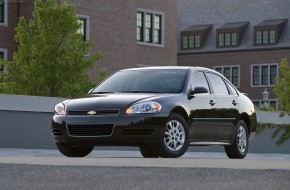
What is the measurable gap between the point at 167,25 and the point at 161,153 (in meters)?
36.0

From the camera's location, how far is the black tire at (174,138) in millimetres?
15031

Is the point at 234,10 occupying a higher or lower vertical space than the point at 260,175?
higher

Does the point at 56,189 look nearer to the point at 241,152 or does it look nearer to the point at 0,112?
the point at 241,152

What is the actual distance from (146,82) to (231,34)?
61716mm

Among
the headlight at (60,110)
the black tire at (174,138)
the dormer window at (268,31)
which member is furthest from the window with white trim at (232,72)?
the headlight at (60,110)

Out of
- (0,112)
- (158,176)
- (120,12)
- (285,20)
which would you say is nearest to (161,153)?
(158,176)

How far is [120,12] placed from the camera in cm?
4709

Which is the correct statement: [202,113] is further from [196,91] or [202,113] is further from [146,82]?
[146,82]

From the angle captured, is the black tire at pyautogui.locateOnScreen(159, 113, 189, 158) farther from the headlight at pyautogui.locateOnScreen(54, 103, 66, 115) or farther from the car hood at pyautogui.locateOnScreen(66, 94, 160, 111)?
the headlight at pyautogui.locateOnScreen(54, 103, 66, 115)

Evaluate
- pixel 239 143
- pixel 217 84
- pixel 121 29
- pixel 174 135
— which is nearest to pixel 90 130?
pixel 174 135

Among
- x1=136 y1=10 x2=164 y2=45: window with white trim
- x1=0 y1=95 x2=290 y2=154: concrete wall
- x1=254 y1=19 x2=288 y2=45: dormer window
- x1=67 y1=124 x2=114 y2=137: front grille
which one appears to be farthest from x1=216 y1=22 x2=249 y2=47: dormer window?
x1=67 y1=124 x2=114 y2=137: front grille

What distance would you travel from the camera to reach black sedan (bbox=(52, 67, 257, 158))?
14.8 meters

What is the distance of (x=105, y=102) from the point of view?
1492cm

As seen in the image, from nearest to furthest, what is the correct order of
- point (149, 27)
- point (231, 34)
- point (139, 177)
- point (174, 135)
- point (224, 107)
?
point (139, 177)
point (174, 135)
point (224, 107)
point (149, 27)
point (231, 34)
